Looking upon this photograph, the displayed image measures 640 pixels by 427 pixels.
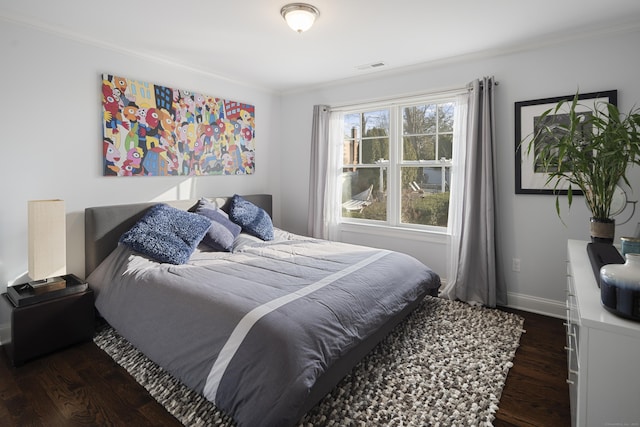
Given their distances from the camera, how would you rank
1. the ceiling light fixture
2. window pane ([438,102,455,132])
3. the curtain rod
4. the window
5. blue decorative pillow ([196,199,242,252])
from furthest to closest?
the window < window pane ([438,102,455,132]) < the curtain rod < blue decorative pillow ([196,199,242,252]) < the ceiling light fixture

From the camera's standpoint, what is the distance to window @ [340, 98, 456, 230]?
151 inches

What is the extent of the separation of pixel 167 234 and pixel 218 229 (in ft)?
1.75

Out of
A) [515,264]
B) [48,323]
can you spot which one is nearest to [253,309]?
[48,323]

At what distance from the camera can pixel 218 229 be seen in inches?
137

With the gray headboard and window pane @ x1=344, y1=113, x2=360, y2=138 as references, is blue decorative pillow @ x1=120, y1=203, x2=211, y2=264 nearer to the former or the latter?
the gray headboard

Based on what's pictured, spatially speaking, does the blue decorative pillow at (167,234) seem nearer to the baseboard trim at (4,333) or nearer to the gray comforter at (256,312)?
the gray comforter at (256,312)

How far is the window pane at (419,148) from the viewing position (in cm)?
388

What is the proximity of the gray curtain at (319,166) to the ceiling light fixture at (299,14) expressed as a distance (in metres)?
1.93

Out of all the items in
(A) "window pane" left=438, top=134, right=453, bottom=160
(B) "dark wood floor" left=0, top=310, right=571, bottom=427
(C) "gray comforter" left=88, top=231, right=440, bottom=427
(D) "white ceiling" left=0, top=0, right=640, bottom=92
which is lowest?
(B) "dark wood floor" left=0, top=310, right=571, bottom=427

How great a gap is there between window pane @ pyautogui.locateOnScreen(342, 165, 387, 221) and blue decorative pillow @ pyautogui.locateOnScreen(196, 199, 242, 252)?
4.96ft

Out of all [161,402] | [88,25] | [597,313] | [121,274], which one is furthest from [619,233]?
[88,25]

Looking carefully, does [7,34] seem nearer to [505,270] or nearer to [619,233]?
[505,270]

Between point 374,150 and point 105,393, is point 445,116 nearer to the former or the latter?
point 374,150

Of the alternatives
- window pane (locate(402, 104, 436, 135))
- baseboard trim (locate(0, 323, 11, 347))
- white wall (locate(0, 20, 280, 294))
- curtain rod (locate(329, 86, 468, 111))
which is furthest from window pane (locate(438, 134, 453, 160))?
baseboard trim (locate(0, 323, 11, 347))
